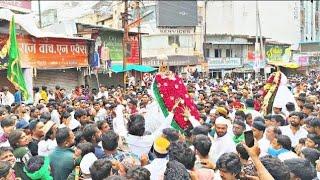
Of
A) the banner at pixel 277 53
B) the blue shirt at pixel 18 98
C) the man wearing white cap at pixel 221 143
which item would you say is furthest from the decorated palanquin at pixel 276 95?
the banner at pixel 277 53

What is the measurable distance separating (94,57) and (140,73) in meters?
5.93

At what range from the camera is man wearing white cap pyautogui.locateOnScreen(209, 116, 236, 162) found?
5305 mm

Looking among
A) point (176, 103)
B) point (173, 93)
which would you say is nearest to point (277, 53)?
point (173, 93)

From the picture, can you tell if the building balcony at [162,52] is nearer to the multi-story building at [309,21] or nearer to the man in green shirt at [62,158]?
the multi-story building at [309,21]

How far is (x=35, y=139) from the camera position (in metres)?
5.81

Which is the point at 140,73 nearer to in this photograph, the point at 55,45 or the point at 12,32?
the point at 55,45

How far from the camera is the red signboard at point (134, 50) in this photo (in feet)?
88.1

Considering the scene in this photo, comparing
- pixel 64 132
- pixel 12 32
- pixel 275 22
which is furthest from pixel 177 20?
pixel 64 132

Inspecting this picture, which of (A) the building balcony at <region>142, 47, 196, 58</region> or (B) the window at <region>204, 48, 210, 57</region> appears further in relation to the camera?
(B) the window at <region>204, 48, 210, 57</region>

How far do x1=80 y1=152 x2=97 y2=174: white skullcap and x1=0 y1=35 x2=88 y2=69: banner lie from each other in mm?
11180

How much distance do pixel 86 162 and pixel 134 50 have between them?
23.1m

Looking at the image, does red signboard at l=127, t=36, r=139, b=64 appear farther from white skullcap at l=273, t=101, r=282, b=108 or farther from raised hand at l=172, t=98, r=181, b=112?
raised hand at l=172, t=98, r=181, b=112

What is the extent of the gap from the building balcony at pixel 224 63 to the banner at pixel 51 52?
717 inches

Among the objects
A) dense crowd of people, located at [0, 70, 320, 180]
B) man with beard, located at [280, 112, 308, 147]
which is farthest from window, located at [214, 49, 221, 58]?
man with beard, located at [280, 112, 308, 147]
